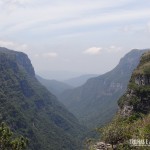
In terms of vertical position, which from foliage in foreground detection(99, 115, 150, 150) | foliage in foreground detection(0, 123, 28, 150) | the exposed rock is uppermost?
the exposed rock

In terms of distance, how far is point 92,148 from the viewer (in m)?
66.6

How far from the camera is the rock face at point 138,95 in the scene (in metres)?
105

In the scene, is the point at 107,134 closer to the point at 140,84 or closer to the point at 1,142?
the point at 1,142

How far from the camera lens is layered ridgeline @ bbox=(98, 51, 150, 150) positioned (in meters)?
64.8

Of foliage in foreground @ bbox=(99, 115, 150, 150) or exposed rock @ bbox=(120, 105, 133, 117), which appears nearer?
foliage in foreground @ bbox=(99, 115, 150, 150)

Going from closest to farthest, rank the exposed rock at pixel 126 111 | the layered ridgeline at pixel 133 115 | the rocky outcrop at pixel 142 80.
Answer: the layered ridgeline at pixel 133 115
the exposed rock at pixel 126 111
the rocky outcrop at pixel 142 80

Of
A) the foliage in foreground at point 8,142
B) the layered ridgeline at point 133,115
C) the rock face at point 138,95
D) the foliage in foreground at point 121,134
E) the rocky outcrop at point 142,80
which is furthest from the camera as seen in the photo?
the rocky outcrop at point 142,80

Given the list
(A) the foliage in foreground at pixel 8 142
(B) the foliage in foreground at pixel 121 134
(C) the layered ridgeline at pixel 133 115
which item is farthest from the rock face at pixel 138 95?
(B) the foliage in foreground at pixel 121 134

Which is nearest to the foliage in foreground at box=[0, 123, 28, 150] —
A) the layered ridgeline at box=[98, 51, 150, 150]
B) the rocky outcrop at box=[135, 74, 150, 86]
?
the layered ridgeline at box=[98, 51, 150, 150]

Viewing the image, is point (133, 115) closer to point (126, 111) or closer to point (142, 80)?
point (126, 111)

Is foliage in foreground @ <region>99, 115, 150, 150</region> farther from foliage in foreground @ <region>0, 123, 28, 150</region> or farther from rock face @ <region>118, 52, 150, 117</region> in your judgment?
rock face @ <region>118, 52, 150, 117</region>

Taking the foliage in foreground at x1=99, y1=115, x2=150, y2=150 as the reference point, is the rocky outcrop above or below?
above

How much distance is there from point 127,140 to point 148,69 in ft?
169

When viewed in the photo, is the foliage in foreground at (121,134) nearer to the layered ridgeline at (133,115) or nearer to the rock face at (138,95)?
the layered ridgeline at (133,115)
